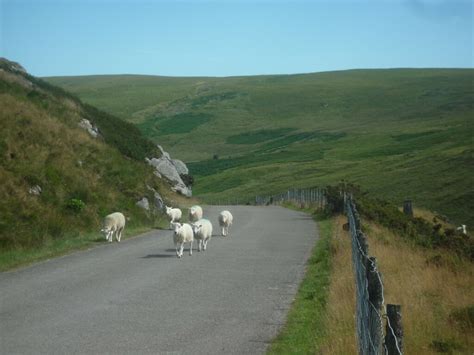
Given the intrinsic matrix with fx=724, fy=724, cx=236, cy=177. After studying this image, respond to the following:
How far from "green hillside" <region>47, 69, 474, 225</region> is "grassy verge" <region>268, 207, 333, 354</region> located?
3014cm

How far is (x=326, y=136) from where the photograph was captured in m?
134

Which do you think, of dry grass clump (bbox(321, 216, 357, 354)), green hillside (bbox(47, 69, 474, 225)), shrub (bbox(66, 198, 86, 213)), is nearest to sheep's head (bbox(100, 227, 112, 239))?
shrub (bbox(66, 198, 86, 213))

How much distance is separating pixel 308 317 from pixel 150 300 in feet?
10.0

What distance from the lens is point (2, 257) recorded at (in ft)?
58.1

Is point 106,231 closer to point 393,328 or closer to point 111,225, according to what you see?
point 111,225

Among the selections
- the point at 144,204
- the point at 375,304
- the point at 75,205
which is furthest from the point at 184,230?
the point at 375,304

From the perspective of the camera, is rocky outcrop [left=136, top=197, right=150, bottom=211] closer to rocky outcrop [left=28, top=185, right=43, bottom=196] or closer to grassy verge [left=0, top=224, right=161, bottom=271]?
grassy verge [left=0, top=224, right=161, bottom=271]

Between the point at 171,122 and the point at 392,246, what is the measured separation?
5866 inches

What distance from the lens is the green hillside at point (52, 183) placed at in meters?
20.2

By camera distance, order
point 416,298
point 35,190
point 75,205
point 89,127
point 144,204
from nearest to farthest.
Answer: point 416,298
point 35,190
point 75,205
point 144,204
point 89,127

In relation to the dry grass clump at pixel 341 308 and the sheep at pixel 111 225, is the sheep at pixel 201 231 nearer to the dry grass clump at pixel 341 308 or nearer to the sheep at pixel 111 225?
the sheep at pixel 111 225

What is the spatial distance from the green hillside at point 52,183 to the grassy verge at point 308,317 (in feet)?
23.6

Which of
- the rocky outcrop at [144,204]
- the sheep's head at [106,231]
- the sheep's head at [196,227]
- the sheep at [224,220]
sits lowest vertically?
the sheep's head at [106,231]

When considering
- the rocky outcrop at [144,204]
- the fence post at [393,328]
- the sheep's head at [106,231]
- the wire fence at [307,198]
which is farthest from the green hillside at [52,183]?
the fence post at [393,328]
